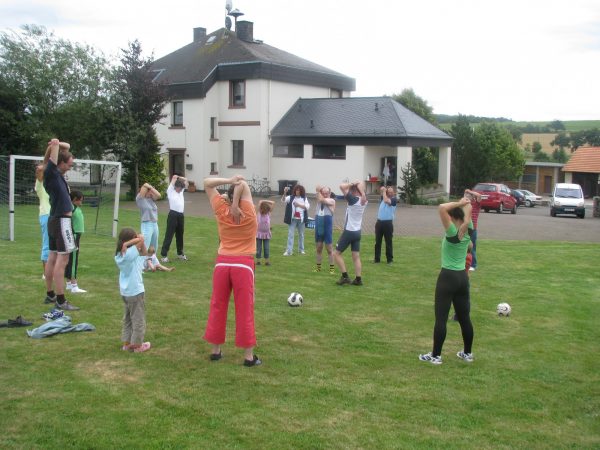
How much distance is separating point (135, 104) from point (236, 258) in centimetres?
2687

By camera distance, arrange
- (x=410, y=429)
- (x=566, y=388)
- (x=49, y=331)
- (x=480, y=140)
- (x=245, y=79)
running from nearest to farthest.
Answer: (x=410, y=429) < (x=566, y=388) < (x=49, y=331) < (x=245, y=79) < (x=480, y=140)

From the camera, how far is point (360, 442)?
4875mm

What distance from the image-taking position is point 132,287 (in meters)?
6.89

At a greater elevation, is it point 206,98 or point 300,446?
point 206,98

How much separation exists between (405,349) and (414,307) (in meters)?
2.43

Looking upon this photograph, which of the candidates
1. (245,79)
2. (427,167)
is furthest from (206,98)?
(427,167)

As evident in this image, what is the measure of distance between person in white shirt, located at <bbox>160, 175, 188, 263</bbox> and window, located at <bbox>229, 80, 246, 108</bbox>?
26.4 metres

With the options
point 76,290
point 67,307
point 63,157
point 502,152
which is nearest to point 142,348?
point 67,307

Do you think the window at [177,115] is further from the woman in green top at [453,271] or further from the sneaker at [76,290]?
the woman in green top at [453,271]

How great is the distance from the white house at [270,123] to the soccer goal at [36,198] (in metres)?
11.2

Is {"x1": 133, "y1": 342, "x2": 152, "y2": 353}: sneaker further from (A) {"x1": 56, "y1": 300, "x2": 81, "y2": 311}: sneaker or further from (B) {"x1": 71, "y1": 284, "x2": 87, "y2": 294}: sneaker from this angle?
(B) {"x1": 71, "y1": 284, "x2": 87, "y2": 294}: sneaker

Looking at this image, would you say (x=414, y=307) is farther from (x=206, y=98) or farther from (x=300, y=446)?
(x=206, y=98)

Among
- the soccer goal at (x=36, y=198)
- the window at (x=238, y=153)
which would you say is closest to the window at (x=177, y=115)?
the window at (x=238, y=153)

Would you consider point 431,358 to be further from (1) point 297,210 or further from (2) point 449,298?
(1) point 297,210
